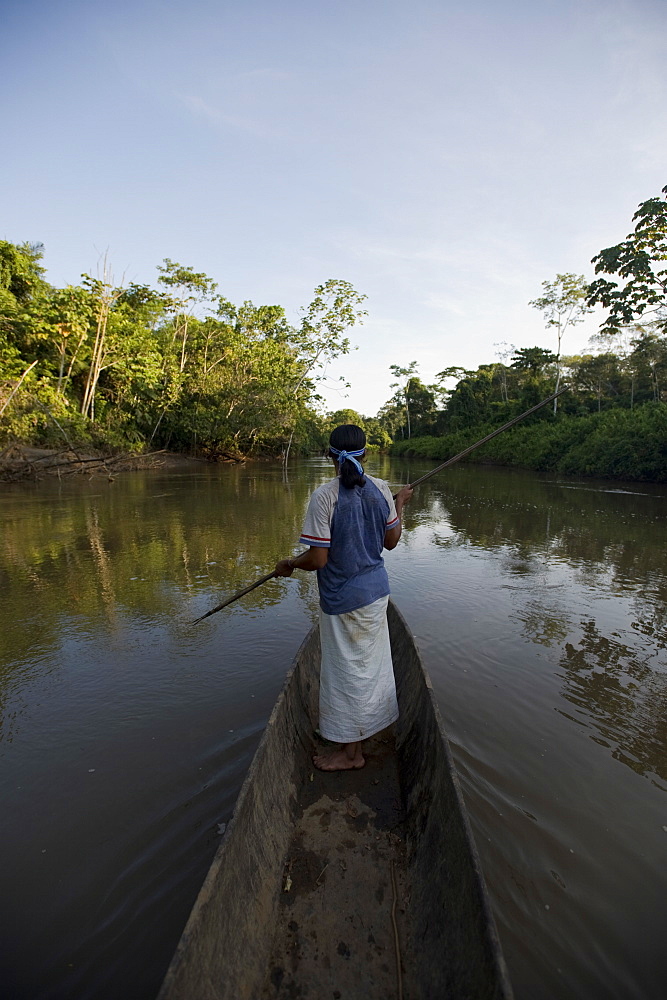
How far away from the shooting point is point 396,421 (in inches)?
2301

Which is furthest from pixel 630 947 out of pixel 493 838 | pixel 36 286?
pixel 36 286

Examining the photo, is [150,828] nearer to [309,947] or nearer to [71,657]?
[309,947]

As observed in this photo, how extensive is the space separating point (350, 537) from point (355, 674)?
70 cm

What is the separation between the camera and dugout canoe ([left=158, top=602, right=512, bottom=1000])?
52.6 inches

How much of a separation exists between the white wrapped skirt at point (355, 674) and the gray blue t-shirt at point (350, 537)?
0.08 metres

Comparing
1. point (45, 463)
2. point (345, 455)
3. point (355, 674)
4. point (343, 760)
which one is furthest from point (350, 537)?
point (45, 463)

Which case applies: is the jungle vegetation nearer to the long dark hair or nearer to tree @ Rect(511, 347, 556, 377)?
tree @ Rect(511, 347, 556, 377)

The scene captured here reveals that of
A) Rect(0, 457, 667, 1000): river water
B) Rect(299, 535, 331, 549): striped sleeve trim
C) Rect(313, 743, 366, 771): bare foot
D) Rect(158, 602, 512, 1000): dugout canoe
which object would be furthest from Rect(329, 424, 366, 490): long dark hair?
Rect(0, 457, 667, 1000): river water

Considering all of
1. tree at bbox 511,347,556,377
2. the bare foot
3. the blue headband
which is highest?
tree at bbox 511,347,556,377

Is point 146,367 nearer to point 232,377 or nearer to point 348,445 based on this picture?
point 232,377

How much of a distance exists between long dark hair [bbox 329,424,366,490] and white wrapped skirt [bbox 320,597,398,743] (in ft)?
1.96

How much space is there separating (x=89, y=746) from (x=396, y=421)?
57.2 m

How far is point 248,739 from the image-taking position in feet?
9.75

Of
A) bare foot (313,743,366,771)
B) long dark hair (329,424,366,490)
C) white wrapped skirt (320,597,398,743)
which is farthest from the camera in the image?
bare foot (313,743,366,771)
